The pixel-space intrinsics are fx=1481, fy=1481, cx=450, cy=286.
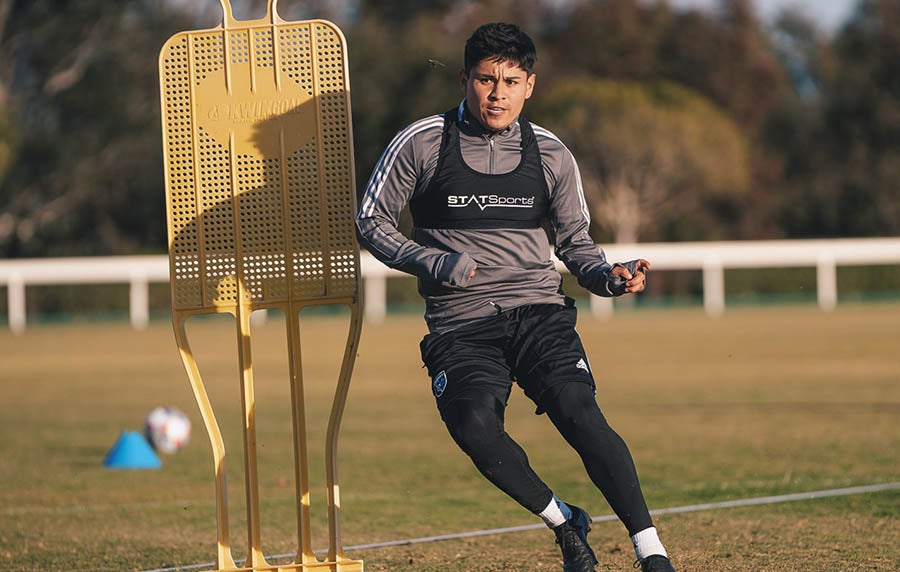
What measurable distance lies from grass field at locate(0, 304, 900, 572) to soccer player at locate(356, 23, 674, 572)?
3.50 feet

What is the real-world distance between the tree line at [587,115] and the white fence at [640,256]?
7028mm

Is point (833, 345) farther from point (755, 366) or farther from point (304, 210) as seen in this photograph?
point (304, 210)

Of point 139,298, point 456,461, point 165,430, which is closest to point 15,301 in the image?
point 139,298

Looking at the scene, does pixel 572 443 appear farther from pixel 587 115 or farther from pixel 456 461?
pixel 587 115

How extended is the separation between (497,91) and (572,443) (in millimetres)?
1366

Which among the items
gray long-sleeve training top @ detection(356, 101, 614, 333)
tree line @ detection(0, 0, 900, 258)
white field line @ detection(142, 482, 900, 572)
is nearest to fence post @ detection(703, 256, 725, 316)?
tree line @ detection(0, 0, 900, 258)

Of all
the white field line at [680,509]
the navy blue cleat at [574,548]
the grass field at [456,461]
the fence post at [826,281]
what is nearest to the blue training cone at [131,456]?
the grass field at [456,461]

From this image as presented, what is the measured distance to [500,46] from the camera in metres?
5.63

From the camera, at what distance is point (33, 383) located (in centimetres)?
2092

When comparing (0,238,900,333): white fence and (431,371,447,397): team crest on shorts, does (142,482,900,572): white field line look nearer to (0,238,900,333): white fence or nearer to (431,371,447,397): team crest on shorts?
(431,371,447,397): team crest on shorts

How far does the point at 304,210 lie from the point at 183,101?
0.69 meters

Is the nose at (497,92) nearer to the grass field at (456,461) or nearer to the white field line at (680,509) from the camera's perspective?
the grass field at (456,461)

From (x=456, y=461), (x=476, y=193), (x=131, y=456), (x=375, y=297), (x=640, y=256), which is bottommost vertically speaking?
(x=375, y=297)

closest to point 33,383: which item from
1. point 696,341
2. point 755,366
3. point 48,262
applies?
point 755,366
